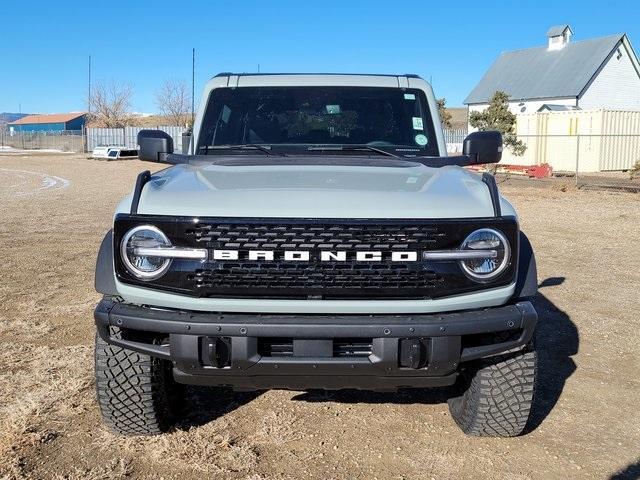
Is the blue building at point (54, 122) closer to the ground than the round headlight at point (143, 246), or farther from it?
farther from it

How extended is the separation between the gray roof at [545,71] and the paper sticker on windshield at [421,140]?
4263 centimetres

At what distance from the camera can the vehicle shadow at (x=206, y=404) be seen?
13.0 feet

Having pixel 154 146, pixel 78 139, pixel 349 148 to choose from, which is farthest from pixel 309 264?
pixel 78 139

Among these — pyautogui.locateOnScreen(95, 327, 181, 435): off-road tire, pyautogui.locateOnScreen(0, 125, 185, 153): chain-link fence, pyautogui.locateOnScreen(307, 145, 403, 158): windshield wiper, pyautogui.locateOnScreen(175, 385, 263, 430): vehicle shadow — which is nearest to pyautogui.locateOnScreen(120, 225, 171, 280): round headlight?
pyautogui.locateOnScreen(95, 327, 181, 435): off-road tire

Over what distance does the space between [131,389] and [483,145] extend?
2.60m

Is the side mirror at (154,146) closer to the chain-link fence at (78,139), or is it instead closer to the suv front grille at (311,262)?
the suv front grille at (311,262)

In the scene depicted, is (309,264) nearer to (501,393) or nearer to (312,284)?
(312,284)

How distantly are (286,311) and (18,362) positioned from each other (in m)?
2.73

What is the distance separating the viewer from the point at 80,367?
475cm

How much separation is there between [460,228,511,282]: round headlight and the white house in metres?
42.9

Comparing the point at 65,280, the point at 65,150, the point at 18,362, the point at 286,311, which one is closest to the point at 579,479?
the point at 286,311

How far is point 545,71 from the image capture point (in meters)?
47.2

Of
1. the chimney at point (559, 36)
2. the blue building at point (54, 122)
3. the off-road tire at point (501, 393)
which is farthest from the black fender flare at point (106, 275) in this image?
the blue building at point (54, 122)

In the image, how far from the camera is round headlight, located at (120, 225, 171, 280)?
3.06 metres
